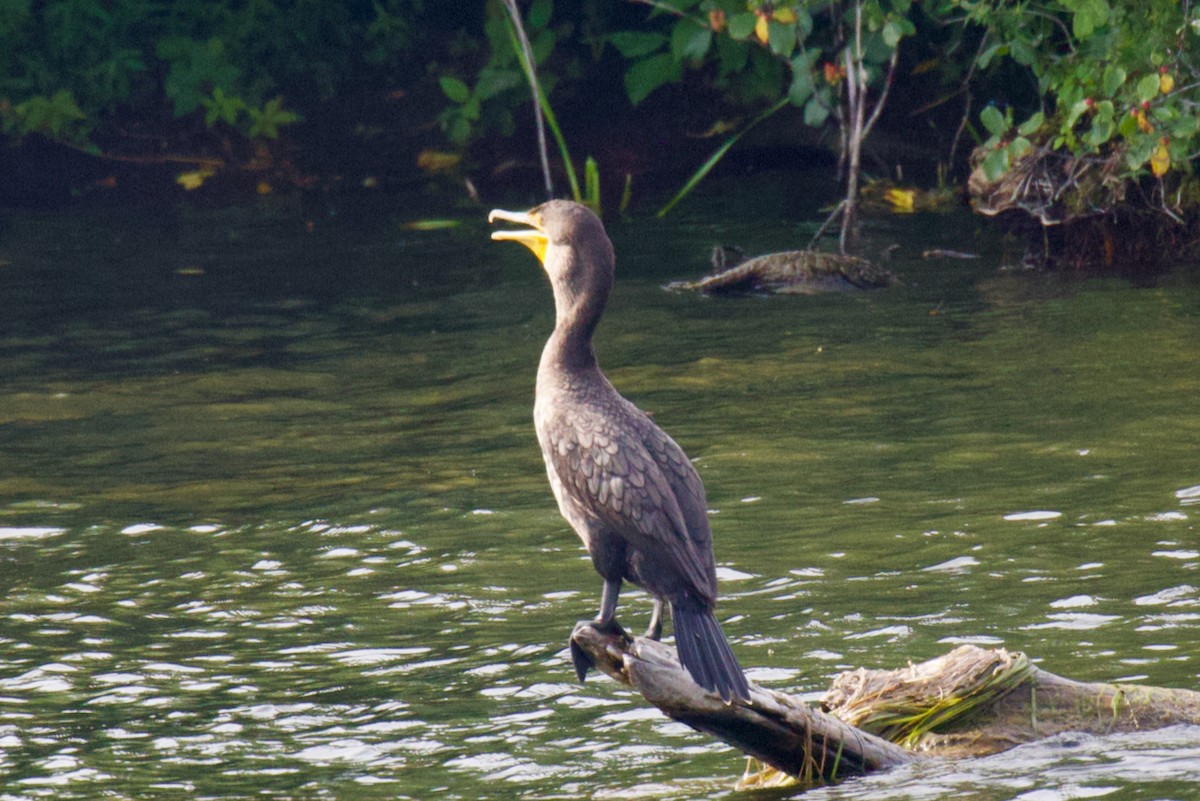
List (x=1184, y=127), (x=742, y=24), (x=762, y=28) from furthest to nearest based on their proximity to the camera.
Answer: (x=742, y=24) < (x=762, y=28) < (x=1184, y=127)

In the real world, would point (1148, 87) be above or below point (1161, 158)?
above

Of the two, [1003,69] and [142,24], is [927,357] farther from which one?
[142,24]

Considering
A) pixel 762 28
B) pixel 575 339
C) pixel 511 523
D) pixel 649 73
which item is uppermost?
pixel 762 28

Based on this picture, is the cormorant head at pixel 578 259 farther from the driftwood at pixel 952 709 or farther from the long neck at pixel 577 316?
the driftwood at pixel 952 709

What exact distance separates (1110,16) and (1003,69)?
4.41 metres

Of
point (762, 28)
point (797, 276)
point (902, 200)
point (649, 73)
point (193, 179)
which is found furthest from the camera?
point (193, 179)

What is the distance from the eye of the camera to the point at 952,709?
15.3 feet

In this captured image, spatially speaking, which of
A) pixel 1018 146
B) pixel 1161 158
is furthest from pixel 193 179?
pixel 1161 158

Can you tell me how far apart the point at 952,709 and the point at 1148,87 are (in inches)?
240

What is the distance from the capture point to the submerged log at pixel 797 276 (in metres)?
12.2

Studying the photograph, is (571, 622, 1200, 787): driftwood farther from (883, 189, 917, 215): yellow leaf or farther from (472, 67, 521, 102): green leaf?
(472, 67, 521, 102): green leaf

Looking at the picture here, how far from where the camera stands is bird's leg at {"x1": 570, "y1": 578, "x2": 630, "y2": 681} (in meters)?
4.51

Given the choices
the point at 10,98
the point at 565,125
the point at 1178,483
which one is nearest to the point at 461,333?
the point at 1178,483

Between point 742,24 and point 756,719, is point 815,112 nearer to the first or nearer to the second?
point 742,24
